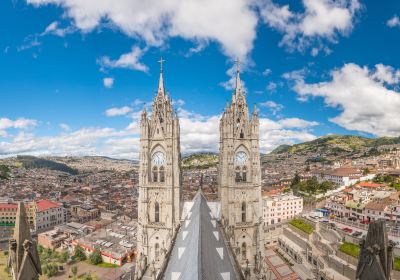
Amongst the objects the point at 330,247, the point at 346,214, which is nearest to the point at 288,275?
the point at 330,247

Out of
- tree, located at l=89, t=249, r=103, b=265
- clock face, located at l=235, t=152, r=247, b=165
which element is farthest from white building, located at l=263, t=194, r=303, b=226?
clock face, located at l=235, t=152, r=247, b=165

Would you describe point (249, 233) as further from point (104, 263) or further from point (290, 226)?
point (290, 226)

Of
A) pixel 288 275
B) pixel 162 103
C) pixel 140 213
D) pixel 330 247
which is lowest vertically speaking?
pixel 288 275

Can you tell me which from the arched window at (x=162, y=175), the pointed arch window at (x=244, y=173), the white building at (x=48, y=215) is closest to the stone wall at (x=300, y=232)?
the pointed arch window at (x=244, y=173)

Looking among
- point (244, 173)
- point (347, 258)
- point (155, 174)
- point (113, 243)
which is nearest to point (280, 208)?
point (347, 258)

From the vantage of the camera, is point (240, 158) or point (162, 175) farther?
point (240, 158)

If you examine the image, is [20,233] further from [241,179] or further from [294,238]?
[294,238]

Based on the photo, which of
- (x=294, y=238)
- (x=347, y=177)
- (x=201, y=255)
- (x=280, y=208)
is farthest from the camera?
(x=347, y=177)
